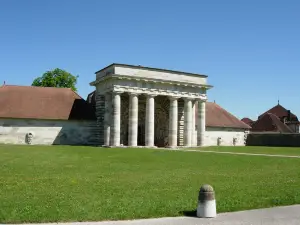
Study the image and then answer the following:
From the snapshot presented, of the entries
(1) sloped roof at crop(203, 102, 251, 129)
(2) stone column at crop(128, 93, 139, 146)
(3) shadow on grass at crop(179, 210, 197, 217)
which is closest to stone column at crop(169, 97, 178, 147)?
(2) stone column at crop(128, 93, 139, 146)

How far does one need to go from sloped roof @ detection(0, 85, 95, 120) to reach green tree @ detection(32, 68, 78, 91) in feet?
52.9

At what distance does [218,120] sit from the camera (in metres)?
50.3

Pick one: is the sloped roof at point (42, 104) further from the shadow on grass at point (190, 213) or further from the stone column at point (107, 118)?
the shadow on grass at point (190, 213)

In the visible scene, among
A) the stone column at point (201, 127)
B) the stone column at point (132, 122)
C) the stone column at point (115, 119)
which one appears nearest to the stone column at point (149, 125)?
the stone column at point (132, 122)

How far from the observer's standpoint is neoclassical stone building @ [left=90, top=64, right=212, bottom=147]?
3847 centimetres

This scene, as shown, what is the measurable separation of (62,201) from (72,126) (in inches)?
1259

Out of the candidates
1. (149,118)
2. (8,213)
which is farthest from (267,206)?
(149,118)

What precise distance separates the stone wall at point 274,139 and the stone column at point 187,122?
12502mm

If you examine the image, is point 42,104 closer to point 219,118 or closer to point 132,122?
point 132,122

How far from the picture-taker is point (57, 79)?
194 feet

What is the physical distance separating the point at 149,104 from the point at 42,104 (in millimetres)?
11718

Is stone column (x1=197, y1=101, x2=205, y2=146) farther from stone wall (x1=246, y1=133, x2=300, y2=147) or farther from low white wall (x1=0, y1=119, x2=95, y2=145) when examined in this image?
low white wall (x1=0, y1=119, x2=95, y2=145)

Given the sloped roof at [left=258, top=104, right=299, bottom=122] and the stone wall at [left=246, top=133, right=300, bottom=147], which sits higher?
the sloped roof at [left=258, top=104, right=299, bottom=122]

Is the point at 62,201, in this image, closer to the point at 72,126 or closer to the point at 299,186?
the point at 299,186
